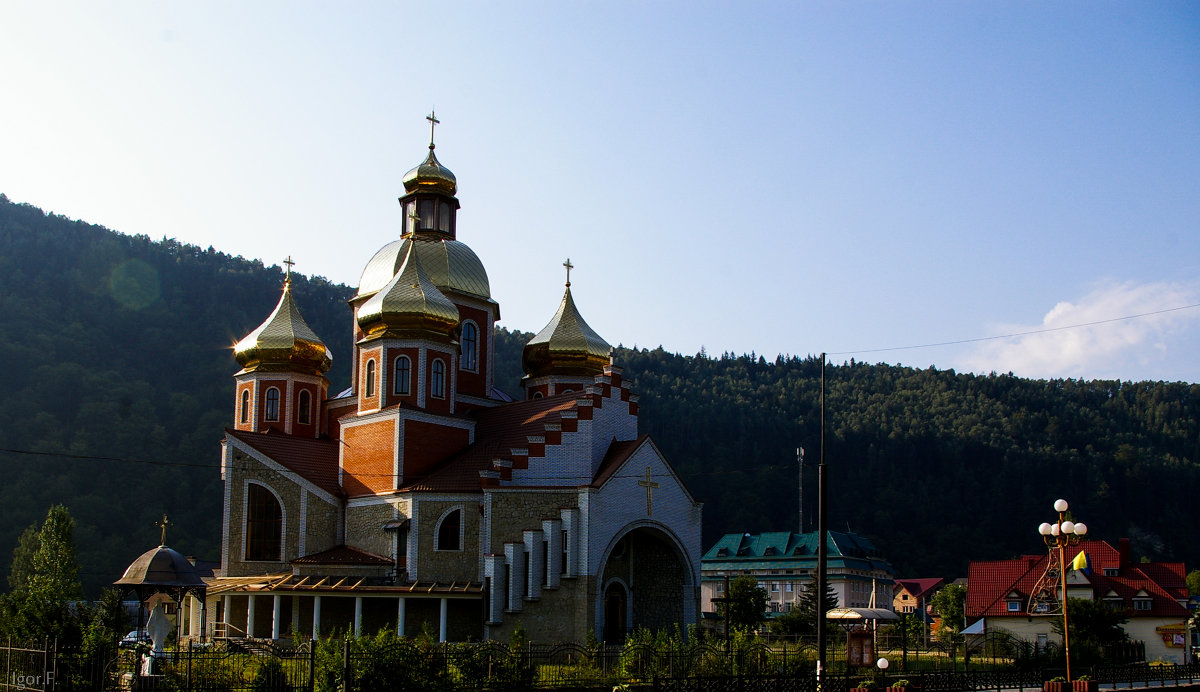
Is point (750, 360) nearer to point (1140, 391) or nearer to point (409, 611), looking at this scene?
point (1140, 391)

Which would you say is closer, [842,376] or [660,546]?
[660,546]

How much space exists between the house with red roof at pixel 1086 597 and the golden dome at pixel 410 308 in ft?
69.6

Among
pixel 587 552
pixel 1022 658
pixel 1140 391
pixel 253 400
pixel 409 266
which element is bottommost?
pixel 1022 658

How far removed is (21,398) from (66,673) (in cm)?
5696

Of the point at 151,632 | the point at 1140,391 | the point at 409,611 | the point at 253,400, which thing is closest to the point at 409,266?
the point at 253,400

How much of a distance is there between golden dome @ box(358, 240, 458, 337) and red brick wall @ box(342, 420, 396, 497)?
8.85 ft

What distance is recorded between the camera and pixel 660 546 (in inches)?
1275

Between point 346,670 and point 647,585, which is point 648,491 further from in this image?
point 346,670

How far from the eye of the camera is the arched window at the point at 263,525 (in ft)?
106

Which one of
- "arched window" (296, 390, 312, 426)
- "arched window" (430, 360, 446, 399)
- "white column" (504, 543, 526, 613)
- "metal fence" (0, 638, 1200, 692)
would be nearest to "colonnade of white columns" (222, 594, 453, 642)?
"white column" (504, 543, 526, 613)

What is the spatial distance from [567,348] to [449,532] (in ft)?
28.1

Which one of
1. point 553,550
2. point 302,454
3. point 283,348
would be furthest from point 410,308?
point 553,550

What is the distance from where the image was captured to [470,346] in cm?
3619

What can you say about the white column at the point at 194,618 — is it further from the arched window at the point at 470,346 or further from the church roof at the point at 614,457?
the church roof at the point at 614,457
